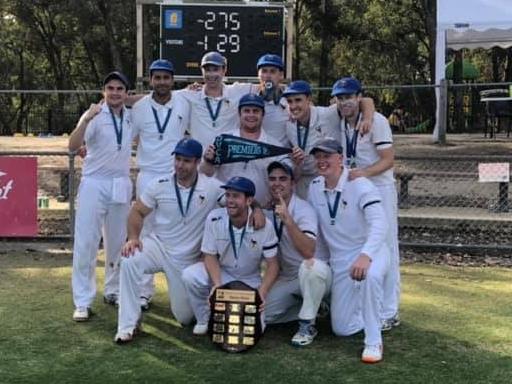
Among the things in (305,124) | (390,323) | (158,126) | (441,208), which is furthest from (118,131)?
(441,208)

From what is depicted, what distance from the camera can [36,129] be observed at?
32.5 meters

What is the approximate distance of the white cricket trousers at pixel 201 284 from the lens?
5324 mm

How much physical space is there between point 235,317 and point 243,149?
1260 mm

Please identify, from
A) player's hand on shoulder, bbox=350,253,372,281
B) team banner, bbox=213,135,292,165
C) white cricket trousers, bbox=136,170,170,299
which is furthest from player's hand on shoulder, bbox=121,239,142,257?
player's hand on shoulder, bbox=350,253,372,281

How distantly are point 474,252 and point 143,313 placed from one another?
443 centimetres

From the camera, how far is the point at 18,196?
8.87m

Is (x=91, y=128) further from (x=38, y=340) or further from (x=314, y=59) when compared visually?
(x=314, y=59)

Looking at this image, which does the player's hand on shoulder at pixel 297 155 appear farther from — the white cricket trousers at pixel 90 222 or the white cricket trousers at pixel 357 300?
the white cricket trousers at pixel 90 222

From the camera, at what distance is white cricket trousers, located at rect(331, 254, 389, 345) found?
487 cm

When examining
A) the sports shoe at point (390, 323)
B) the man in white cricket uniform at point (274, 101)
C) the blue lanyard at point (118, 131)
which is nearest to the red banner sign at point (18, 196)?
the blue lanyard at point (118, 131)

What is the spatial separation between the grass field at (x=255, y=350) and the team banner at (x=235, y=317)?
9cm

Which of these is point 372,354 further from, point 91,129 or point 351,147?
point 91,129

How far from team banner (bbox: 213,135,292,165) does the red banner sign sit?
13.7 ft

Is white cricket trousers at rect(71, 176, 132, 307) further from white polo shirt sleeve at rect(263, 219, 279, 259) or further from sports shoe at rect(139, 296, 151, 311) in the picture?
white polo shirt sleeve at rect(263, 219, 279, 259)
